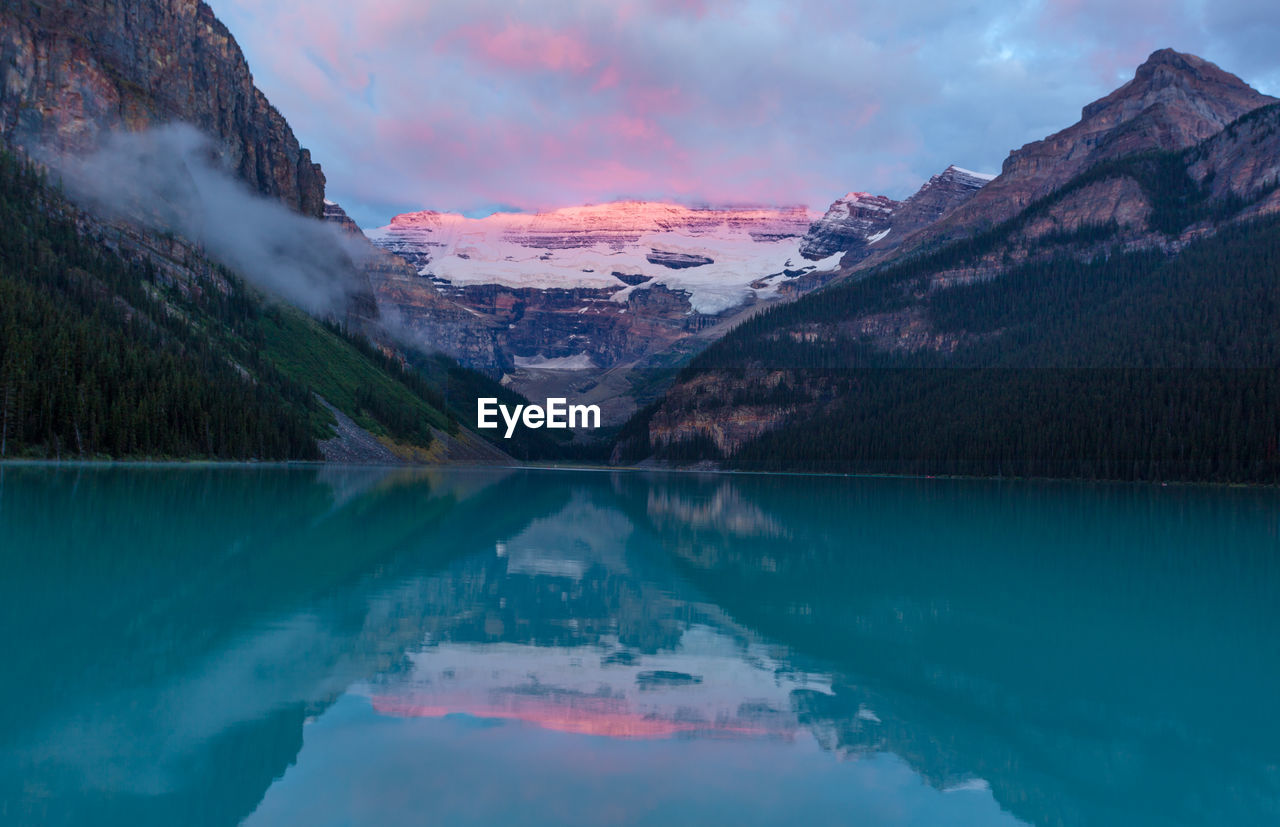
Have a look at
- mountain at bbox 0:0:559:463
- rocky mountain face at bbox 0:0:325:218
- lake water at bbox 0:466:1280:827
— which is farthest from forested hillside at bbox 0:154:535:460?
lake water at bbox 0:466:1280:827

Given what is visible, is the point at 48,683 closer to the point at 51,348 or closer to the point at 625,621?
the point at 625,621

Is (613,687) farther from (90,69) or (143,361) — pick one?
(90,69)

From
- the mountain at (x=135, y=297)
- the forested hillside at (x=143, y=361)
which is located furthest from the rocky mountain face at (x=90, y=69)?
the forested hillside at (x=143, y=361)

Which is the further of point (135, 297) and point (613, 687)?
point (135, 297)

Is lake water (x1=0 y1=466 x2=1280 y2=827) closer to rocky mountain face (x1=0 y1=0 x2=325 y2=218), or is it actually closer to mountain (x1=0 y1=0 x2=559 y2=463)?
mountain (x1=0 y1=0 x2=559 y2=463)

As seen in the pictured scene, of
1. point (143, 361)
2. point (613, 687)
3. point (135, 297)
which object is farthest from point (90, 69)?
point (613, 687)

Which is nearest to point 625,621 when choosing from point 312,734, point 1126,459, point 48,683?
point 312,734

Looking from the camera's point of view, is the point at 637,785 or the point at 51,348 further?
the point at 51,348

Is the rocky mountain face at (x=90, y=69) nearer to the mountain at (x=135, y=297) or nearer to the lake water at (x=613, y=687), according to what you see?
the mountain at (x=135, y=297)
